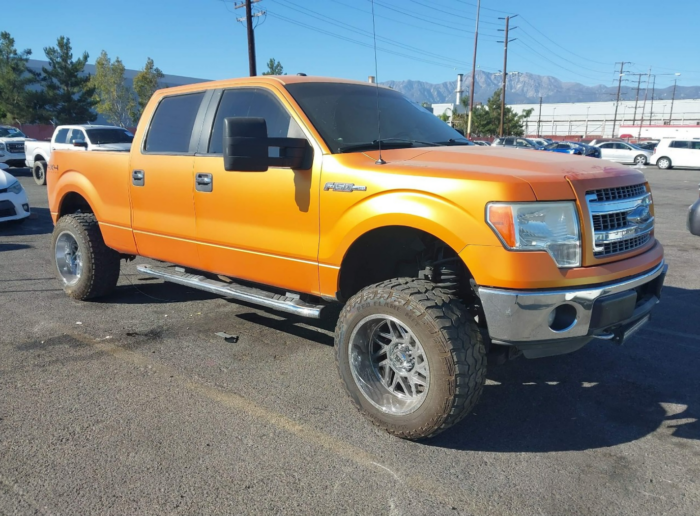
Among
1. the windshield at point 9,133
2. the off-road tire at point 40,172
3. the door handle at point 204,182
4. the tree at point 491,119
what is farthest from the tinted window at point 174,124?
the tree at point 491,119

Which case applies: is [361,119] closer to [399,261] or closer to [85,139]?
[399,261]

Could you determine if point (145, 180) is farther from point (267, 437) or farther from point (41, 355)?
point (267, 437)

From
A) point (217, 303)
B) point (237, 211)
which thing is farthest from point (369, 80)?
point (217, 303)

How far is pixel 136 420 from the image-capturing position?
340 cm

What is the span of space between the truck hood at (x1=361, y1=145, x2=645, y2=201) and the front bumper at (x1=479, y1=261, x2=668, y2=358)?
0.50 metres

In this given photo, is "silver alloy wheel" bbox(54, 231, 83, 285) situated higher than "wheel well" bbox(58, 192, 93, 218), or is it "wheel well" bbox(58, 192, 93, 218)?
"wheel well" bbox(58, 192, 93, 218)

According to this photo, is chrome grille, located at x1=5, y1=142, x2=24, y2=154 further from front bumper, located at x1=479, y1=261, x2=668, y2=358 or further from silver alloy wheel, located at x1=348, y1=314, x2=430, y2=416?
front bumper, located at x1=479, y1=261, x2=668, y2=358

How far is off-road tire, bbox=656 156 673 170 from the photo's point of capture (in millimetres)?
32469

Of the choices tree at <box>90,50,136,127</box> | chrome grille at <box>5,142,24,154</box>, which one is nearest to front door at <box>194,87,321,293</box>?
chrome grille at <box>5,142,24,154</box>

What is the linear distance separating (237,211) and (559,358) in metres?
2.70

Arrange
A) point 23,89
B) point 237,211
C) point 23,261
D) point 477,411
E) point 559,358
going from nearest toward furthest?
point 477,411 < point 237,211 < point 559,358 < point 23,261 < point 23,89

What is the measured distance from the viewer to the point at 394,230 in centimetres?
344

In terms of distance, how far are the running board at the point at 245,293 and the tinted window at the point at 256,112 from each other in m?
1.03

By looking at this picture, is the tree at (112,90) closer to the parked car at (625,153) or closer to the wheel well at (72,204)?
the parked car at (625,153)
